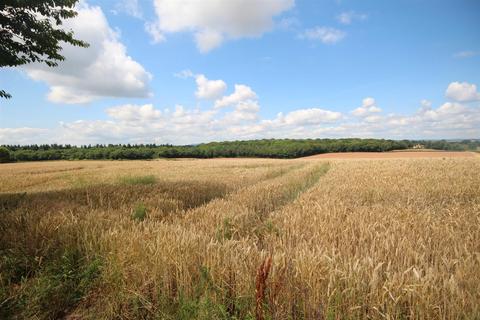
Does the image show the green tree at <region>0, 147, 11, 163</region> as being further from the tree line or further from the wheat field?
the wheat field

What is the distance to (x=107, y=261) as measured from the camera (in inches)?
160

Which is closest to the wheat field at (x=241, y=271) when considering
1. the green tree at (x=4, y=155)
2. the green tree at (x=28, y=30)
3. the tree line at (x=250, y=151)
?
the green tree at (x=28, y=30)

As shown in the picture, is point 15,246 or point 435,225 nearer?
point 15,246

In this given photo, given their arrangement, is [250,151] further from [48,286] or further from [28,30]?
[48,286]

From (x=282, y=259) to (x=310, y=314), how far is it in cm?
72

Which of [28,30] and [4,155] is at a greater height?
[28,30]

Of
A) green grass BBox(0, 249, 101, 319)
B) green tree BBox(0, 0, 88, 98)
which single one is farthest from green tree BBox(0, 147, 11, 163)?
green grass BBox(0, 249, 101, 319)

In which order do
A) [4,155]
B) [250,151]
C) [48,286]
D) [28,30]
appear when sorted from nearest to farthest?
[48,286] < [28,30] < [4,155] < [250,151]

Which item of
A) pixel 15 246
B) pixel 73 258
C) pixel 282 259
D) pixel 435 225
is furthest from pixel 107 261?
pixel 435 225

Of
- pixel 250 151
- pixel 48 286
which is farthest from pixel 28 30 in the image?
pixel 250 151

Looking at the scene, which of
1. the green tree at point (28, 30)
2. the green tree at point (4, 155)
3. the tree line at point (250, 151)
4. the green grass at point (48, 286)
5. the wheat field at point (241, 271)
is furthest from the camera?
the tree line at point (250, 151)

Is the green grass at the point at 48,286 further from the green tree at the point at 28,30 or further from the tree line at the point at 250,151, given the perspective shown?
the tree line at the point at 250,151

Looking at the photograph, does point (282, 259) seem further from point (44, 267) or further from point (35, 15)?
point (35, 15)

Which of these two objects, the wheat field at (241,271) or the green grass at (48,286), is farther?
the green grass at (48,286)
